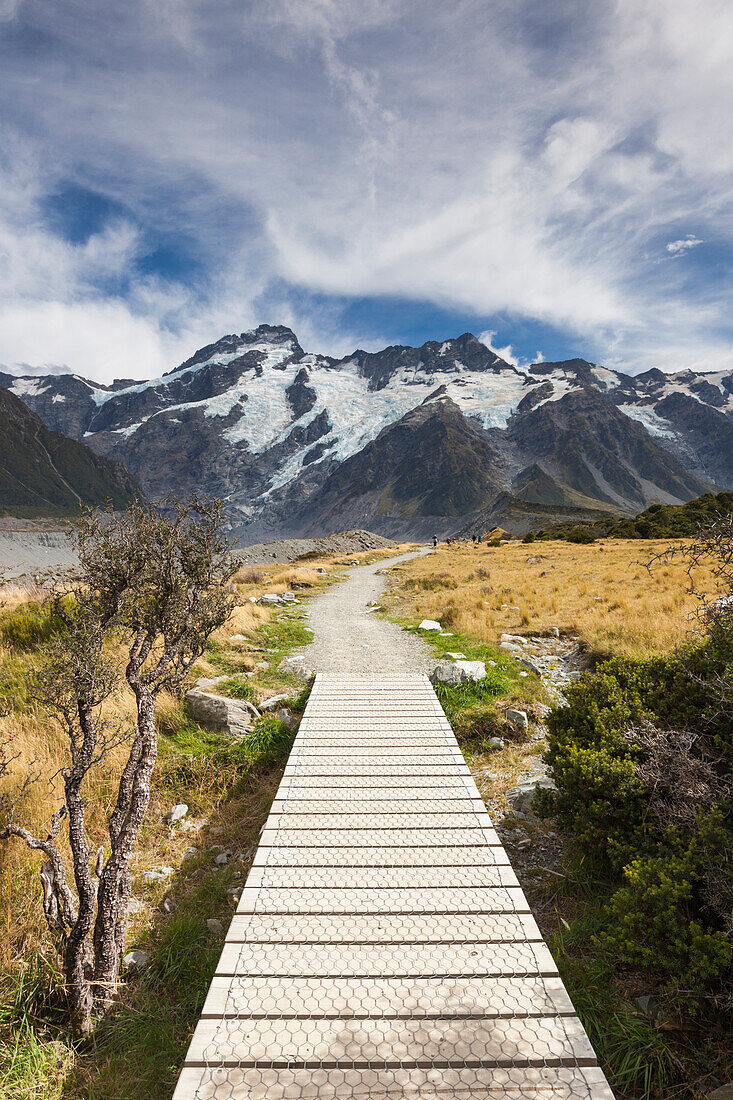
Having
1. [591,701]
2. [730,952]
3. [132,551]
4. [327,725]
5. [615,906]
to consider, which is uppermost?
[132,551]

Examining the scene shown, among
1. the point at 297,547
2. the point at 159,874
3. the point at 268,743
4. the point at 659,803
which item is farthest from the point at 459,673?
the point at 297,547

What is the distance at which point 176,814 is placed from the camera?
6.61 meters

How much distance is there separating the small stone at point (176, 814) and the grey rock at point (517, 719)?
17.3 ft

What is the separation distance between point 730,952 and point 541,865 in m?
2.69

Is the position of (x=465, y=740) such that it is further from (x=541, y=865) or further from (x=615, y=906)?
(x=615, y=906)

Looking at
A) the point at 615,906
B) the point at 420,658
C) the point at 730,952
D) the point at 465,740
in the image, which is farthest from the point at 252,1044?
the point at 420,658

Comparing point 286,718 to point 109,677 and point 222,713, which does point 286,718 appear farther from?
point 109,677

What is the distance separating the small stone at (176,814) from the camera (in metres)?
6.57

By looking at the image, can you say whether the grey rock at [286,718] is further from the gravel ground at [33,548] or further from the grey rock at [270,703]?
the gravel ground at [33,548]

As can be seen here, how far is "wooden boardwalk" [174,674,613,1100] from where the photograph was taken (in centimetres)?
272

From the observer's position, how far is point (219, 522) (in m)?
6.41

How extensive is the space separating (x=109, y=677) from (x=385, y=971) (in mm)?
3097

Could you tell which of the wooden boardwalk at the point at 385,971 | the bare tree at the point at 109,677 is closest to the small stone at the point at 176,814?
the bare tree at the point at 109,677

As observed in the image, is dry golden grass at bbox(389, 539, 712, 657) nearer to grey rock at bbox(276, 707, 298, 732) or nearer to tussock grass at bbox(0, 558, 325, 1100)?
grey rock at bbox(276, 707, 298, 732)
